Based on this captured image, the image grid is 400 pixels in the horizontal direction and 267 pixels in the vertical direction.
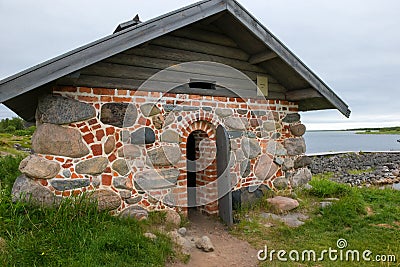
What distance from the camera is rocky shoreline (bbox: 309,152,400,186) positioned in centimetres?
1745

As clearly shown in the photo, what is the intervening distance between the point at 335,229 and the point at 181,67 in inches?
160

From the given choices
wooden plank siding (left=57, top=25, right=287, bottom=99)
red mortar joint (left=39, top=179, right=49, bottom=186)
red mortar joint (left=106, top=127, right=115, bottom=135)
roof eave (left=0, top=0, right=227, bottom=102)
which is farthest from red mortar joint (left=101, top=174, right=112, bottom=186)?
roof eave (left=0, top=0, right=227, bottom=102)

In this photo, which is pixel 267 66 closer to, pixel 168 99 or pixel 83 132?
pixel 168 99

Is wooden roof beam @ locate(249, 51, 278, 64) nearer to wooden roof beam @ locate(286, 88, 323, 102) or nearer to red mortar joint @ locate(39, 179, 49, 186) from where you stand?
wooden roof beam @ locate(286, 88, 323, 102)

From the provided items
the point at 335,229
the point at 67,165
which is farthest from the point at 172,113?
the point at 335,229

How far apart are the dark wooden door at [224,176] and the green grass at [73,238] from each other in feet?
5.42

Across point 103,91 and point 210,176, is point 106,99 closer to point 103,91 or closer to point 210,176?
point 103,91

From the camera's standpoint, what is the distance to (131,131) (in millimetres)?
5184

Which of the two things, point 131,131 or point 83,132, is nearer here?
point 83,132

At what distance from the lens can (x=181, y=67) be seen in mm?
5762

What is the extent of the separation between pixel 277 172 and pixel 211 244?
2.96 meters

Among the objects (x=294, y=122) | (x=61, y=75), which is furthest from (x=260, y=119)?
(x=61, y=75)

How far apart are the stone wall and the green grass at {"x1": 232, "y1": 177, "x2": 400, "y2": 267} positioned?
0.89 metres

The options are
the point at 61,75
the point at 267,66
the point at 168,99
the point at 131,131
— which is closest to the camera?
the point at 61,75
